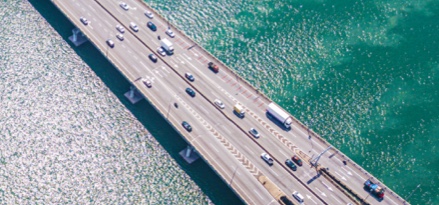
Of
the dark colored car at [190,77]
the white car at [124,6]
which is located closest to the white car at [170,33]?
the dark colored car at [190,77]

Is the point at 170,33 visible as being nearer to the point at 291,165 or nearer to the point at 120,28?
the point at 120,28

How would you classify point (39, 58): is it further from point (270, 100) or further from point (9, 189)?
point (270, 100)

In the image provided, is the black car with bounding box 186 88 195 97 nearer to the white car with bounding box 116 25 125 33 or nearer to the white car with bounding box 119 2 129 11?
the white car with bounding box 116 25 125 33

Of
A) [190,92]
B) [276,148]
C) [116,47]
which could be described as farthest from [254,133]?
[116,47]

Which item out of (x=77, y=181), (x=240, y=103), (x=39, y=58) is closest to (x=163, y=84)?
(x=240, y=103)

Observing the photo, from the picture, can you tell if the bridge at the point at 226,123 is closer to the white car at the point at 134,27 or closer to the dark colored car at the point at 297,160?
the white car at the point at 134,27
